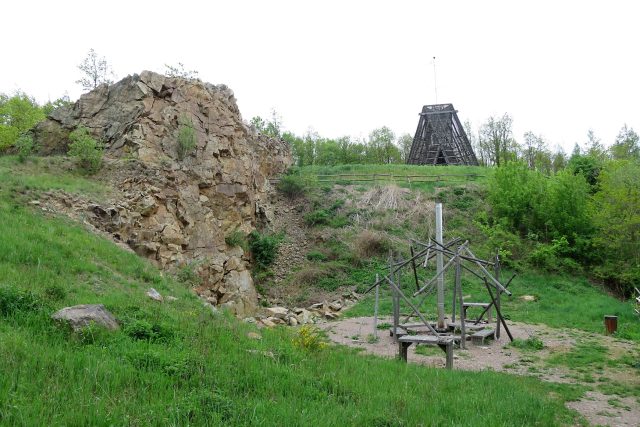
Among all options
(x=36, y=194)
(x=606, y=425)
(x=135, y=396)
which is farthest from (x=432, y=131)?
(x=135, y=396)

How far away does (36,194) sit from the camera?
13344mm

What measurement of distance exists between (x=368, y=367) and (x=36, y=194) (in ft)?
35.6

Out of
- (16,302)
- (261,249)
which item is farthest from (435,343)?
(261,249)

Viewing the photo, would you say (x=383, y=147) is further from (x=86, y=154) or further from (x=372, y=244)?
(x=86, y=154)

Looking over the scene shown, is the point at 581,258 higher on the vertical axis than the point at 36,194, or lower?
lower

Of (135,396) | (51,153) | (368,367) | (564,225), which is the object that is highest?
(51,153)

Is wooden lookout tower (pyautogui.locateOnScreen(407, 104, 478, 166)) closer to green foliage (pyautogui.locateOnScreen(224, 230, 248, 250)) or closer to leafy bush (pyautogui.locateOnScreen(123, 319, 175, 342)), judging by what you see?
green foliage (pyautogui.locateOnScreen(224, 230, 248, 250))

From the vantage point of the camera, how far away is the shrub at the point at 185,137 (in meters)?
18.6

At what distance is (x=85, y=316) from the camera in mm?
6031

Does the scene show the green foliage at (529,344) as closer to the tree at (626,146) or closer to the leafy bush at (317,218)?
the leafy bush at (317,218)

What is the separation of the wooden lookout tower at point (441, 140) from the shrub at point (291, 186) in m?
20.3

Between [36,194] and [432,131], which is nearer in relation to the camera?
[36,194]

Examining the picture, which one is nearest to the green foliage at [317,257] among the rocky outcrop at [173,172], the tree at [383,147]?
the rocky outcrop at [173,172]

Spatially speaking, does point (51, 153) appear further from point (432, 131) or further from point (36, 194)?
point (432, 131)
